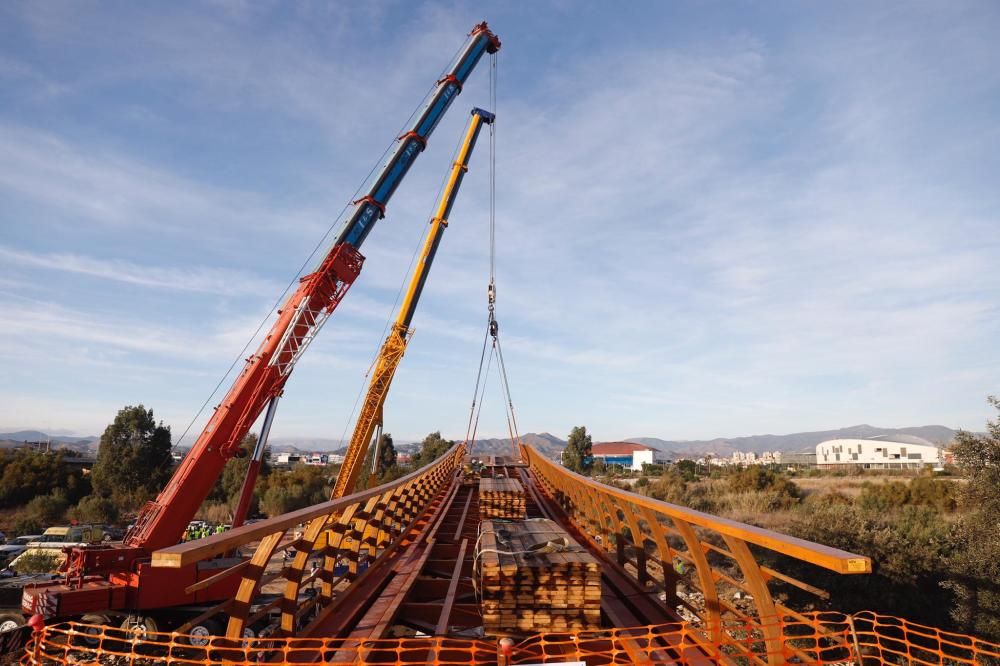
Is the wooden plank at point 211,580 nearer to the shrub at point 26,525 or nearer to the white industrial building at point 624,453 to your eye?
the shrub at point 26,525

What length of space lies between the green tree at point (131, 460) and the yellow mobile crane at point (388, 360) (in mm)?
27493

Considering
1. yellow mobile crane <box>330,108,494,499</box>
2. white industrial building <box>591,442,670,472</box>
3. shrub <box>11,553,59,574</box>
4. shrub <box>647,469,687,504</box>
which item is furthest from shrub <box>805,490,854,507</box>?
white industrial building <box>591,442,670,472</box>

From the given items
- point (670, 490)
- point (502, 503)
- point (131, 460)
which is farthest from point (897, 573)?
point (131, 460)

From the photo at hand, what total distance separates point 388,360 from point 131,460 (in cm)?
3106

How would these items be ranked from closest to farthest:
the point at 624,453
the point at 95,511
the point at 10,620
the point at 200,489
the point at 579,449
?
the point at 200,489
the point at 10,620
the point at 95,511
the point at 579,449
the point at 624,453

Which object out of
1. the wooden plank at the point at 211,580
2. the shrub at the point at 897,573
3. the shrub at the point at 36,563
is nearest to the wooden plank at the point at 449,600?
the wooden plank at the point at 211,580

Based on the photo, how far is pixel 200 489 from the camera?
1338cm

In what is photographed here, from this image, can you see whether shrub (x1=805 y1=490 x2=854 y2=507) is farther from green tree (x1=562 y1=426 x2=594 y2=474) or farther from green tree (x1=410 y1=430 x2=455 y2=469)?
green tree (x1=410 y1=430 x2=455 y2=469)

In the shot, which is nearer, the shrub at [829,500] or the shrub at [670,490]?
the shrub at [829,500]

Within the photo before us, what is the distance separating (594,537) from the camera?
33.2ft

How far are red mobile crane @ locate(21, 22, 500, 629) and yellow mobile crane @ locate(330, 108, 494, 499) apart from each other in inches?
264

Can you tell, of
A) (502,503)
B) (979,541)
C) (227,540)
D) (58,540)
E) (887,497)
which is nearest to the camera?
(227,540)

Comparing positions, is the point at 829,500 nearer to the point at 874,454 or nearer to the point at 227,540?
the point at 227,540

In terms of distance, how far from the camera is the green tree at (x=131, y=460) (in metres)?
42.8
